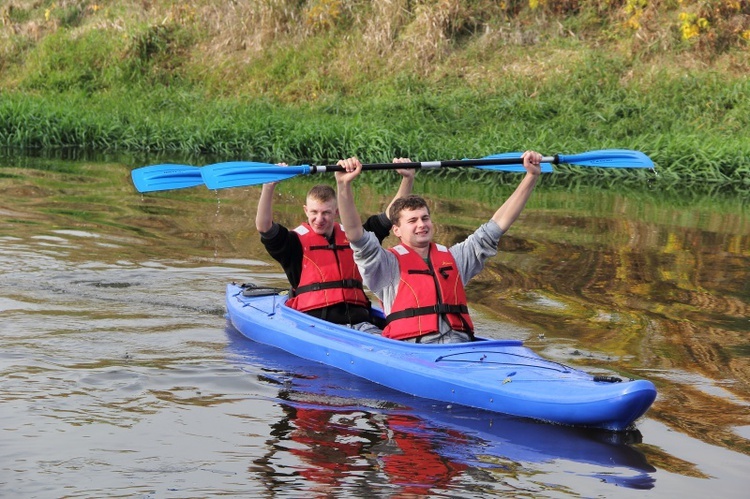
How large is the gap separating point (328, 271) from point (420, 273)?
87cm

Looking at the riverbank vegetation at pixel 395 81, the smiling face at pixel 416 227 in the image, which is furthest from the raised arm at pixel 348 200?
the riverbank vegetation at pixel 395 81

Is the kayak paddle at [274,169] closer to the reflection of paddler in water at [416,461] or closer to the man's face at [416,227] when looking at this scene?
the man's face at [416,227]

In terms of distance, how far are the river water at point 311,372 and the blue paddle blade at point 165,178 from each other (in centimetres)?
86

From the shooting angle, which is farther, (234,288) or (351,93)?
(351,93)

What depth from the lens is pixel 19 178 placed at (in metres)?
12.8

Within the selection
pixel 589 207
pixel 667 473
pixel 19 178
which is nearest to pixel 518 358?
pixel 667 473

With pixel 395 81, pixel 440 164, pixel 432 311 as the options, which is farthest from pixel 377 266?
pixel 395 81

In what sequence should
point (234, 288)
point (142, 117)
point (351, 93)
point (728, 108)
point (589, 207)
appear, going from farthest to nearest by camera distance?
1. point (351, 93)
2. point (142, 117)
3. point (728, 108)
4. point (589, 207)
5. point (234, 288)

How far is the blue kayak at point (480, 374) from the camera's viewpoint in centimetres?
502

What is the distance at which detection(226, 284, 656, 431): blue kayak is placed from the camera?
16.5 feet

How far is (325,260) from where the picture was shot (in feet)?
21.6

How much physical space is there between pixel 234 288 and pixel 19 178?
615 centimetres

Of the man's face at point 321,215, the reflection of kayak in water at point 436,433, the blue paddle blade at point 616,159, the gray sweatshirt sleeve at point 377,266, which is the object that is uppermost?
the blue paddle blade at point 616,159

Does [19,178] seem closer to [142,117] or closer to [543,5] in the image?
[142,117]
